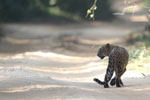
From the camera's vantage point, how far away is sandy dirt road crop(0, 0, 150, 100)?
9.31 meters

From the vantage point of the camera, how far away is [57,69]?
51.2 ft

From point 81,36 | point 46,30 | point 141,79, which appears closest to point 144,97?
point 141,79

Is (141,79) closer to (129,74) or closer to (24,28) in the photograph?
(129,74)

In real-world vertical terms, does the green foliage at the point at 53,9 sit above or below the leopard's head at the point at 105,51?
above

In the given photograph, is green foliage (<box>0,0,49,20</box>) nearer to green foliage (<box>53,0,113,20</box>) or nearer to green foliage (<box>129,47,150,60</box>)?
green foliage (<box>53,0,113,20</box>)

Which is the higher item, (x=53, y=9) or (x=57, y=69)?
(x=53, y=9)

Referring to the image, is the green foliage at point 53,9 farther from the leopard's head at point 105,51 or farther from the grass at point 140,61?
the leopard's head at point 105,51

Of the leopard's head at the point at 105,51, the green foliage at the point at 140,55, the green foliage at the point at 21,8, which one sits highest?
the green foliage at the point at 21,8

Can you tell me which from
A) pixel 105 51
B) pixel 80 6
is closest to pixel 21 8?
pixel 80 6

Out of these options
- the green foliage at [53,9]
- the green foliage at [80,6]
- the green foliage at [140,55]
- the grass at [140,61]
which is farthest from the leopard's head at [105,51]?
the green foliage at [80,6]

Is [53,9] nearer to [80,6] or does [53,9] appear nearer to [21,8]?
[80,6]

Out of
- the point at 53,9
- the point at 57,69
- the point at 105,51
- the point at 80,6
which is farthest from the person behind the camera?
the point at 80,6

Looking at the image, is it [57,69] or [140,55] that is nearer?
[140,55]

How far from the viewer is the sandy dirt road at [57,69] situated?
9.31 m
